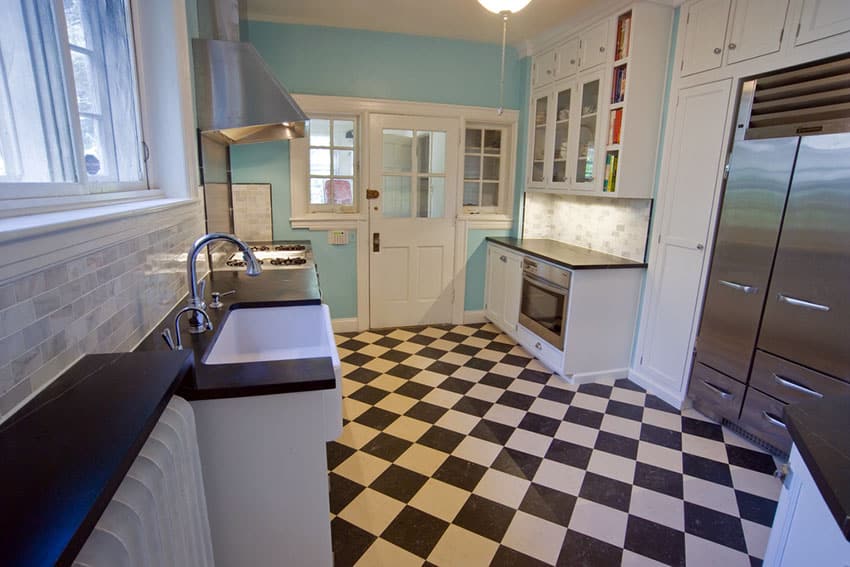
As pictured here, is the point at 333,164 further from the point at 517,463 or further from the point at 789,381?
the point at 789,381

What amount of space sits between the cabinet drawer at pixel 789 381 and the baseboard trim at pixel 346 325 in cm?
299

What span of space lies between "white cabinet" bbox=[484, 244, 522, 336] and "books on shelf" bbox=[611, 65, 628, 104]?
133 cm

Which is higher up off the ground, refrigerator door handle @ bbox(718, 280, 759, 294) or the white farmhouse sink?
refrigerator door handle @ bbox(718, 280, 759, 294)

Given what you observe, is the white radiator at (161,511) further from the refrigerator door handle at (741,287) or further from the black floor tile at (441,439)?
the refrigerator door handle at (741,287)

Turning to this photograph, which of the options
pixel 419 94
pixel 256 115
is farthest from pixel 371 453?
pixel 419 94

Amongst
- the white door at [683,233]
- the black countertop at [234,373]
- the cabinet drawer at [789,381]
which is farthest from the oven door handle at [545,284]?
the black countertop at [234,373]

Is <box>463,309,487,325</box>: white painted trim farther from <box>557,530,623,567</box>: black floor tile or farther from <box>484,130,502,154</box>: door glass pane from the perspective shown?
<box>557,530,623,567</box>: black floor tile

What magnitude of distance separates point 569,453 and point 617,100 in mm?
2295

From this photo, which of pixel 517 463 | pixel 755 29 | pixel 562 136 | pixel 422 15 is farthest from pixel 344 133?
pixel 517 463

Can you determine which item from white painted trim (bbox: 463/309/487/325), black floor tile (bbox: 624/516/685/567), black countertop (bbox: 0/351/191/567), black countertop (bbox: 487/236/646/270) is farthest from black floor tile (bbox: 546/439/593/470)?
white painted trim (bbox: 463/309/487/325)

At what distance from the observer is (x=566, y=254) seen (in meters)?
3.37

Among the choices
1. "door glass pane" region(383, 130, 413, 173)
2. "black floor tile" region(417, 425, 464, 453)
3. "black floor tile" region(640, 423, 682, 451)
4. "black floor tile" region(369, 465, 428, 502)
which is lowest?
"black floor tile" region(369, 465, 428, 502)

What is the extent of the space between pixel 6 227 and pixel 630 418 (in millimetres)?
2909

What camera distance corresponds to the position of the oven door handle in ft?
10.0
